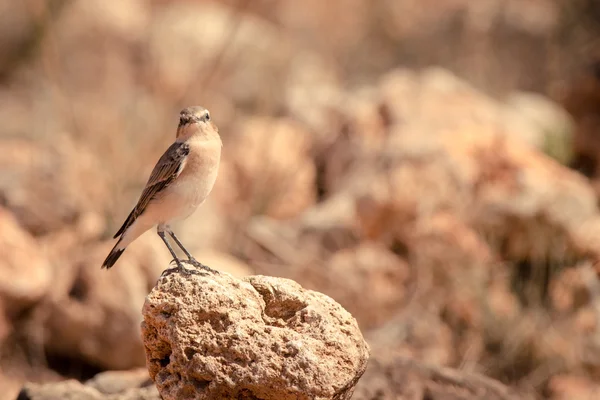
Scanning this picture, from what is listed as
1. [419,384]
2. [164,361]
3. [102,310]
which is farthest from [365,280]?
[164,361]

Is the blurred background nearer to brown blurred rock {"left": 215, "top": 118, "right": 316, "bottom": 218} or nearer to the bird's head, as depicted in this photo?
brown blurred rock {"left": 215, "top": 118, "right": 316, "bottom": 218}

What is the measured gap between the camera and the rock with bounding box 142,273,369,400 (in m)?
5.48

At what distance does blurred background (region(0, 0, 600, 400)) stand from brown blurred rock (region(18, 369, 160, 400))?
5.79ft

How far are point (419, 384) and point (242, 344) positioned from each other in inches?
93.1

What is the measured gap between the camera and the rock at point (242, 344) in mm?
5480

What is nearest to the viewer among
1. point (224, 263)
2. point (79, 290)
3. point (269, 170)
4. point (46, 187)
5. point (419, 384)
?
point (419, 384)

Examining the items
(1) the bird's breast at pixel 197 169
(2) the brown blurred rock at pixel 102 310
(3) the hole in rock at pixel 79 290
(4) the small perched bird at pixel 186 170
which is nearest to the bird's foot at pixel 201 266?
(4) the small perched bird at pixel 186 170

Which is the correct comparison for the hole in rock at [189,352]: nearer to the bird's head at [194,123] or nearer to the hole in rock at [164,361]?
the hole in rock at [164,361]

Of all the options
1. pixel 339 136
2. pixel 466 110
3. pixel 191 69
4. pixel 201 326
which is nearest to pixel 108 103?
pixel 191 69

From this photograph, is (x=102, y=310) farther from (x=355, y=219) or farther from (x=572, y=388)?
(x=572, y=388)

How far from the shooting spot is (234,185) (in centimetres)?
1412

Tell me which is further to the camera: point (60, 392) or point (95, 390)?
point (95, 390)

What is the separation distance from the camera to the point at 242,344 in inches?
218

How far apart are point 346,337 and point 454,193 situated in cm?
604
